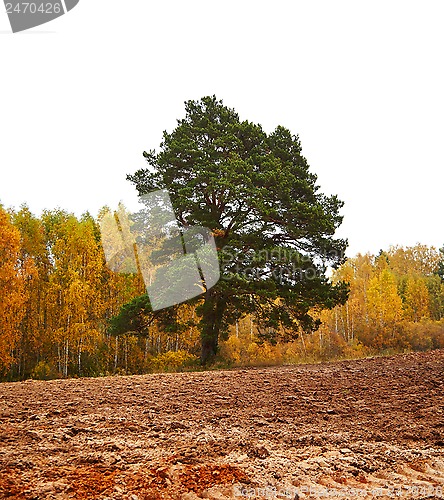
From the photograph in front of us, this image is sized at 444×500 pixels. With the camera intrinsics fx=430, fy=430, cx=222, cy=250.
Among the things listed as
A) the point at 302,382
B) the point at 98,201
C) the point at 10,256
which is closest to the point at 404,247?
the point at 98,201

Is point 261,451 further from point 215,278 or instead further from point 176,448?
point 215,278

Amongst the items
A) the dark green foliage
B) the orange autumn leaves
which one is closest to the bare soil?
the dark green foliage

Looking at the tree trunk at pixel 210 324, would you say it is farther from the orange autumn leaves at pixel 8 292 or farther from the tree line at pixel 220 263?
the orange autumn leaves at pixel 8 292

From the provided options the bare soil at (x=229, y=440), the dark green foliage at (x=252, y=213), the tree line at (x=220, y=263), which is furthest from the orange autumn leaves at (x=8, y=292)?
the bare soil at (x=229, y=440)

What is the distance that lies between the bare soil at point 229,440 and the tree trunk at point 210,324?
671cm

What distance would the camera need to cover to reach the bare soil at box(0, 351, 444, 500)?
2.37 metres

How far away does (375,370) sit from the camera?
6512 millimetres

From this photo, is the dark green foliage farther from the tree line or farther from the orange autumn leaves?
the orange autumn leaves

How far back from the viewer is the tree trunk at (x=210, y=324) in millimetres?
12594

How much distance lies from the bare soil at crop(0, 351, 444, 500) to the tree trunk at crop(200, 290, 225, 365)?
6710 millimetres

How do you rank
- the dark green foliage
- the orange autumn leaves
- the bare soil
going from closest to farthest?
1. the bare soil
2. the dark green foliage
3. the orange autumn leaves

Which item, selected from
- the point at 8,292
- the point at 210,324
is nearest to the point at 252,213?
the point at 210,324

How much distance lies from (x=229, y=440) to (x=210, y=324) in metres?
9.46

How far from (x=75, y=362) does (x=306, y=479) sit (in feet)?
58.1
